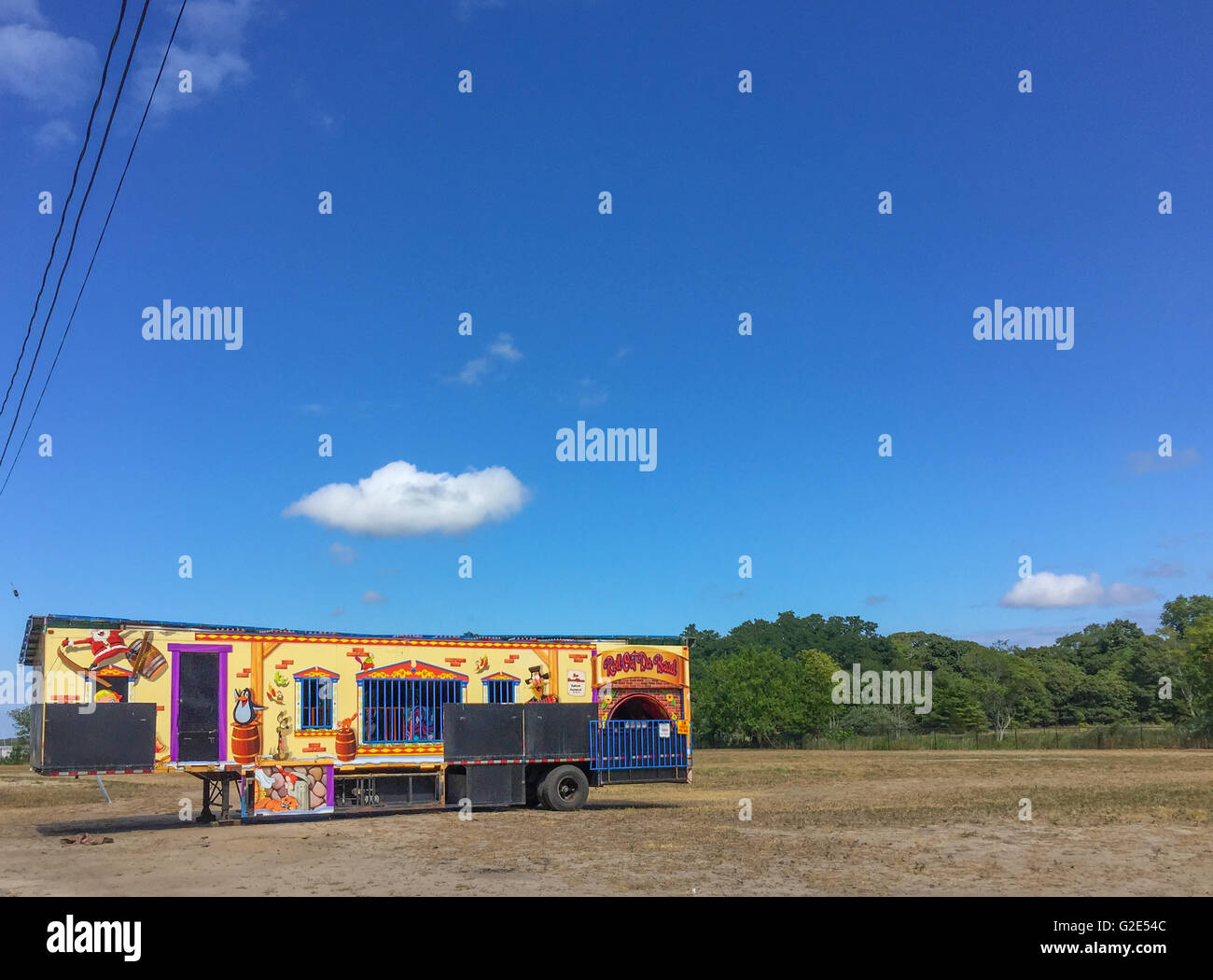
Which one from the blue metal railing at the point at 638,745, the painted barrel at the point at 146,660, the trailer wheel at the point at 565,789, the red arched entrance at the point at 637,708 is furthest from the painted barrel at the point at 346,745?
the red arched entrance at the point at 637,708

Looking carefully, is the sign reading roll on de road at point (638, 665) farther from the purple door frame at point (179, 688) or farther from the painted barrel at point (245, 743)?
the purple door frame at point (179, 688)

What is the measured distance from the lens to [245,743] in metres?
22.9

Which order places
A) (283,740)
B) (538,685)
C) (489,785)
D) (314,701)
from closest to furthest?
(283,740)
(314,701)
(489,785)
(538,685)

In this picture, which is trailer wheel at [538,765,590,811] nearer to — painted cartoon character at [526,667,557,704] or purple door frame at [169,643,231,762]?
painted cartoon character at [526,667,557,704]

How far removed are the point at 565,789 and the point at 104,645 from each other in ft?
38.2

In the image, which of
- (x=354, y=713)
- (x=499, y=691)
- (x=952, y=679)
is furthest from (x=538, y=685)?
(x=952, y=679)

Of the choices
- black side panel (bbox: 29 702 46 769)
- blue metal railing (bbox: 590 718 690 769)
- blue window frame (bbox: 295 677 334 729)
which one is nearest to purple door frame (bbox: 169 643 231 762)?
blue window frame (bbox: 295 677 334 729)

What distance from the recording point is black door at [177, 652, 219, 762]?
872 inches

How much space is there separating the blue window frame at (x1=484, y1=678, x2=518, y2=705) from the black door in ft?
21.8

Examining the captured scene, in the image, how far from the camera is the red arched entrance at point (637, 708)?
91.7 feet

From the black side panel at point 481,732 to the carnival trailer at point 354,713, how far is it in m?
0.03

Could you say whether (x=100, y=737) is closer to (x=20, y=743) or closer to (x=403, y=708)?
(x=403, y=708)
